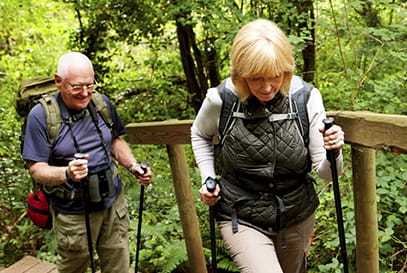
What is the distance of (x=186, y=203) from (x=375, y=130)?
188 cm

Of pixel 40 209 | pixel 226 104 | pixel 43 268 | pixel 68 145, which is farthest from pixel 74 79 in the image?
pixel 43 268

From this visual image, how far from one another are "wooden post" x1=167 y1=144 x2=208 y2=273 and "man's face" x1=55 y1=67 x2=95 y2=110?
87cm

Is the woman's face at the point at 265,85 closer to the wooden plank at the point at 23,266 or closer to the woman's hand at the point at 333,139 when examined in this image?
the woman's hand at the point at 333,139

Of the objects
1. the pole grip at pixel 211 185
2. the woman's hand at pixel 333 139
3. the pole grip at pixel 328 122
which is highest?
the pole grip at pixel 328 122

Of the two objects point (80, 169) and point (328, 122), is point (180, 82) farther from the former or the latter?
point (328, 122)

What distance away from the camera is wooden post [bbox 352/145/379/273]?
6.53 feet

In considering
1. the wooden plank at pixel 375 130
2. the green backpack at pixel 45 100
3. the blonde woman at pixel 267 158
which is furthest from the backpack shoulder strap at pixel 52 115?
the wooden plank at pixel 375 130

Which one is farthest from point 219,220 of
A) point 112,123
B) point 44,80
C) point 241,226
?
point 44,80

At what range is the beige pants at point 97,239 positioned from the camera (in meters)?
2.65

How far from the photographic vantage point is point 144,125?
310cm

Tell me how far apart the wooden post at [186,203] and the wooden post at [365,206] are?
1445 millimetres

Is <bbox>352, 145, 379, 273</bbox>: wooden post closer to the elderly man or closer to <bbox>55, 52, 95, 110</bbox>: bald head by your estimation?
the elderly man

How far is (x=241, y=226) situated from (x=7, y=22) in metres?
7.92

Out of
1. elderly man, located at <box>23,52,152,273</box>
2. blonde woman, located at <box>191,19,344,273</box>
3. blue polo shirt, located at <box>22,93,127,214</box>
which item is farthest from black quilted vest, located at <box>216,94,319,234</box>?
blue polo shirt, located at <box>22,93,127,214</box>
